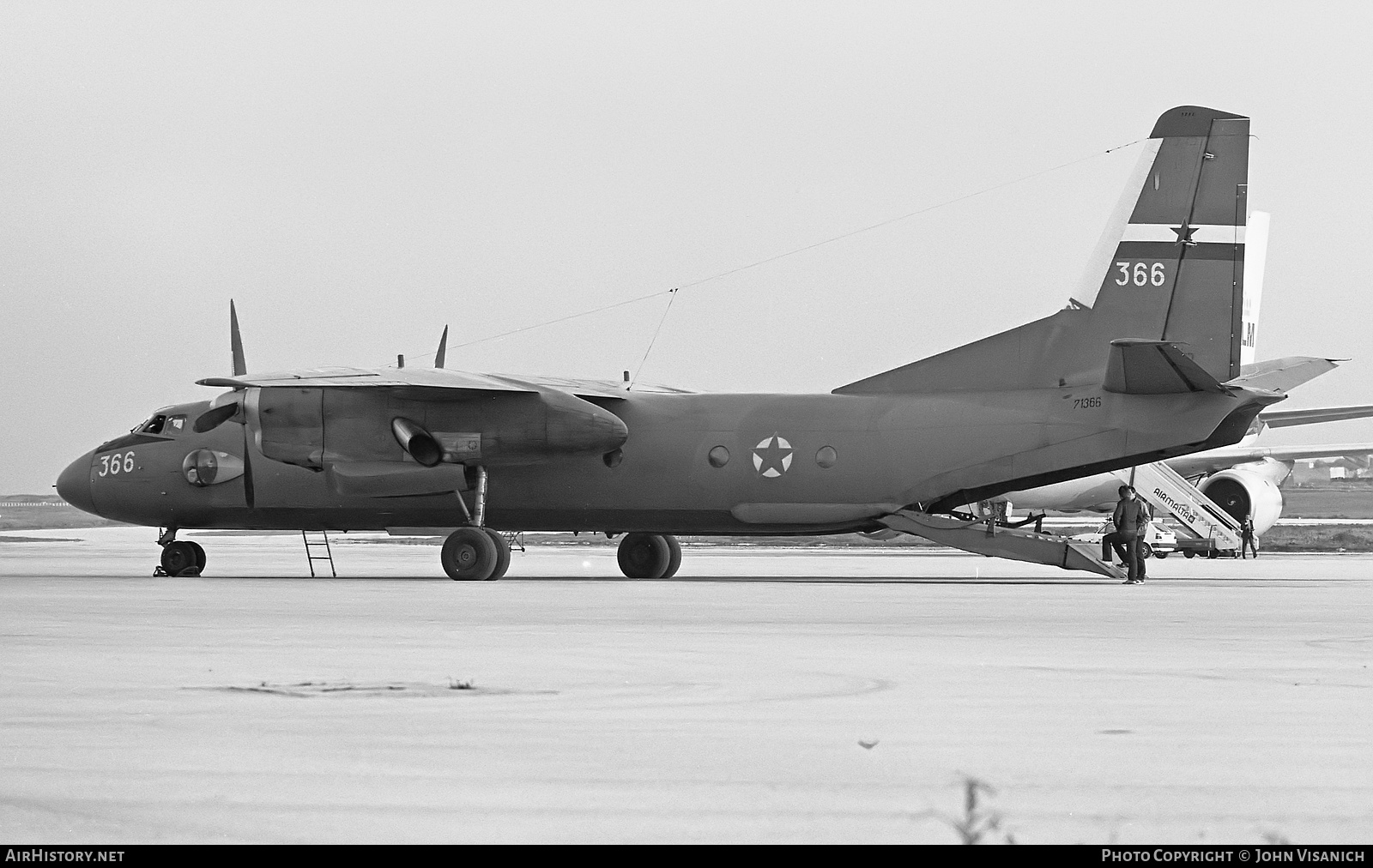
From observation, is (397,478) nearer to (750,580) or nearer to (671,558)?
(671,558)

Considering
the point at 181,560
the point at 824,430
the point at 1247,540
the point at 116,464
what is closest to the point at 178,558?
the point at 181,560

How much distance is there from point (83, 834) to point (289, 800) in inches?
27.8

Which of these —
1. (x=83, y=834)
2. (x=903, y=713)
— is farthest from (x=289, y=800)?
(x=903, y=713)

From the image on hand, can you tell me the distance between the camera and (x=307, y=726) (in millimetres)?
6762

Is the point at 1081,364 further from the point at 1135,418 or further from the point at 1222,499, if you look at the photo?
the point at 1222,499

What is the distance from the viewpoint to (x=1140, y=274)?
21.4 meters

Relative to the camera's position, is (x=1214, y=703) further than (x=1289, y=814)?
Yes

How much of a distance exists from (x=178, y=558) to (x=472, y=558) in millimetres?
5420

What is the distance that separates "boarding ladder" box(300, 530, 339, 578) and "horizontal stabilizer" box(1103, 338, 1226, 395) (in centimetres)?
1198

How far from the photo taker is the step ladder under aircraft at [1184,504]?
3647cm

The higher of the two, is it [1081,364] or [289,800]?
[1081,364]

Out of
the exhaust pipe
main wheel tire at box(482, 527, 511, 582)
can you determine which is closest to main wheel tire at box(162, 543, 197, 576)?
the exhaust pipe
